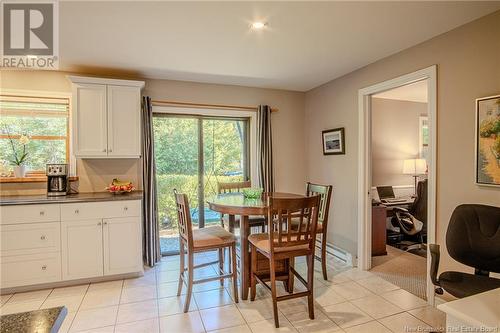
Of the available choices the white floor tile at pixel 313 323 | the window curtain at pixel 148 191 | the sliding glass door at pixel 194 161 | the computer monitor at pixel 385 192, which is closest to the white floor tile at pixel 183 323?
the white floor tile at pixel 313 323

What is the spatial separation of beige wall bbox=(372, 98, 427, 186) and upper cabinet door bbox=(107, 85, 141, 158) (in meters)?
3.82

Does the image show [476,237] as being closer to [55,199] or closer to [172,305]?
[172,305]

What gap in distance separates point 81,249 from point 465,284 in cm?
343

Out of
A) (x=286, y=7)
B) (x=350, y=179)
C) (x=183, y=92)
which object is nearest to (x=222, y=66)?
(x=183, y=92)

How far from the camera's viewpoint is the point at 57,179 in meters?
3.25

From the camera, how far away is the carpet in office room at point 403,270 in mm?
2932

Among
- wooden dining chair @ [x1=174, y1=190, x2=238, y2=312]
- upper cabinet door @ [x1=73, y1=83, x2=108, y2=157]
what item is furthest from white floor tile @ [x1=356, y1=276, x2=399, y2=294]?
upper cabinet door @ [x1=73, y1=83, x2=108, y2=157]

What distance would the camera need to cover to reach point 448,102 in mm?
2420

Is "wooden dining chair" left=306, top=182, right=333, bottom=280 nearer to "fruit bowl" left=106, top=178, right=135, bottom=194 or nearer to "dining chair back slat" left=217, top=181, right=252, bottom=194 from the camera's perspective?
"dining chair back slat" left=217, top=181, right=252, bottom=194

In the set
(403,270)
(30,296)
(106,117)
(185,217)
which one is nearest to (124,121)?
(106,117)

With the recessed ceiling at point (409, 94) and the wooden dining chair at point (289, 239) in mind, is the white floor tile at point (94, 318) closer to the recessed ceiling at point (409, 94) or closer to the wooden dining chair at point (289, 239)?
the wooden dining chair at point (289, 239)

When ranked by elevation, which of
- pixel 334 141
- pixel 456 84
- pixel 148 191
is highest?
pixel 456 84

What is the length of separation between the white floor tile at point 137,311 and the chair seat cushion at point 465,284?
2259 millimetres

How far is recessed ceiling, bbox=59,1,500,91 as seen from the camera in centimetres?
206
